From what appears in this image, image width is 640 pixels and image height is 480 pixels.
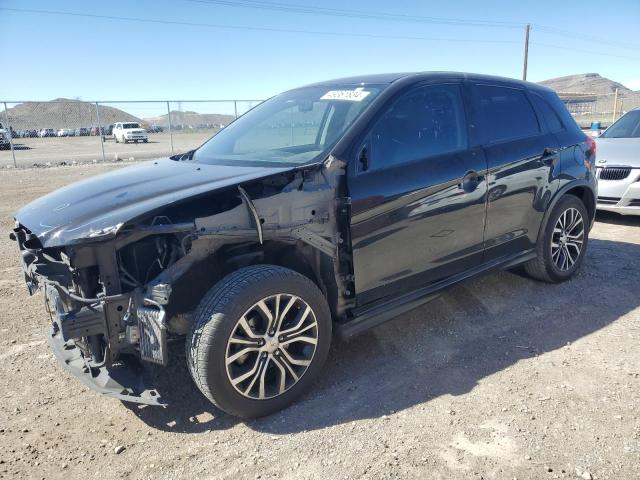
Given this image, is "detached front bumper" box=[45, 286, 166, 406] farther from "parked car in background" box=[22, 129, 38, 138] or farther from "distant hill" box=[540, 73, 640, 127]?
"distant hill" box=[540, 73, 640, 127]

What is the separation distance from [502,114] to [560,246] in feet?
4.70

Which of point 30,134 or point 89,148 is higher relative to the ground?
point 30,134

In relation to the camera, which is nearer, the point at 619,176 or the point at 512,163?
the point at 512,163

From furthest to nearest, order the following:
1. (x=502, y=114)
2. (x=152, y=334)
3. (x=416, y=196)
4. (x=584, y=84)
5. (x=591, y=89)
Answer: (x=584, y=84) < (x=591, y=89) < (x=502, y=114) < (x=416, y=196) < (x=152, y=334)

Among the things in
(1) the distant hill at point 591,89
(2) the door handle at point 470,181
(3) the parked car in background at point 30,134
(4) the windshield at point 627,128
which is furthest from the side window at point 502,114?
(1) the distant hill at point 591,89

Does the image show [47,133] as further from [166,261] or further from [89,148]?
[166,261]

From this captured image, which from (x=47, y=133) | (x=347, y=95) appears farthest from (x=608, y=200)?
(x=47, y=133)

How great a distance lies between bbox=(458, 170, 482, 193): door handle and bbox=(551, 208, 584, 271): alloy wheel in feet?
4.31

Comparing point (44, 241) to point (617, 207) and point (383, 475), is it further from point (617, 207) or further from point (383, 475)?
point (617, 207)

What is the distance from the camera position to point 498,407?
2.83 meters

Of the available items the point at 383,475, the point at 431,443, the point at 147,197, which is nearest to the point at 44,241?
the point at 147,197

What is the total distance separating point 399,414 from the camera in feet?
9.19

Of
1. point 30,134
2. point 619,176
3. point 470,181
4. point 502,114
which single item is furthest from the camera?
point 30,134

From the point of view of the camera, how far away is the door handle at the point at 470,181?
11.5ft
